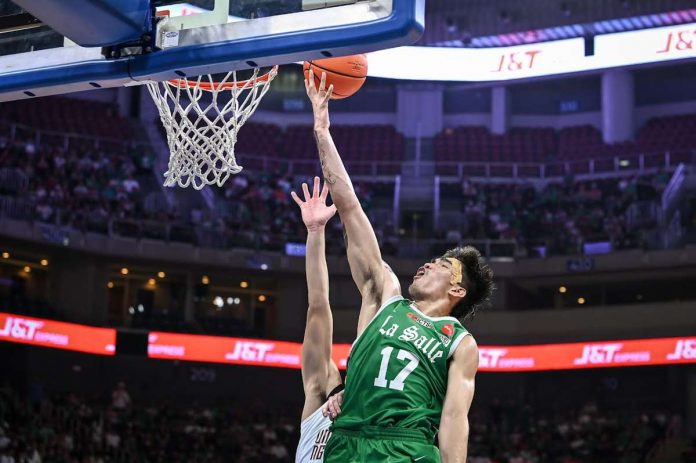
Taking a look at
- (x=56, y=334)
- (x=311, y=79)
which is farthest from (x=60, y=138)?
(x=311, y=79)

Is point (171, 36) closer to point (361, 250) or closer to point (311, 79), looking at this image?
point (311, 79)

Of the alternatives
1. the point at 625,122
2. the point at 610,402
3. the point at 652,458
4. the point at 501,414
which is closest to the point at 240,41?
the point at 652,458

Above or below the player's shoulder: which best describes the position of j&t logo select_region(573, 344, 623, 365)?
below

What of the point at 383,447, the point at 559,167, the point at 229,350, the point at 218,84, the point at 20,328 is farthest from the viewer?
the point at 559,167

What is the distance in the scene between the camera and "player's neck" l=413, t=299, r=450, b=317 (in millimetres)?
4008

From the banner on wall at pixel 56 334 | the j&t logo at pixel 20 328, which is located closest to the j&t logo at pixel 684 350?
the banner on wall at pixel 56 334

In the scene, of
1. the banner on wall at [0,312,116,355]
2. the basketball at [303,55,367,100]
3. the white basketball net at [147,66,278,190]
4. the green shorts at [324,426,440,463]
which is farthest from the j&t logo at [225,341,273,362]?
the green shorts at [324,426,440,463]

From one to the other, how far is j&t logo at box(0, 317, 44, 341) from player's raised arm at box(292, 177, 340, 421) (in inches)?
571

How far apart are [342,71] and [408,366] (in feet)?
6.49

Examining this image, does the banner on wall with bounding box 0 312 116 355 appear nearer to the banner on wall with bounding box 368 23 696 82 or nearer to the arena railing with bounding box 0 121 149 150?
the arena railing with bounding box 0 121 149 150

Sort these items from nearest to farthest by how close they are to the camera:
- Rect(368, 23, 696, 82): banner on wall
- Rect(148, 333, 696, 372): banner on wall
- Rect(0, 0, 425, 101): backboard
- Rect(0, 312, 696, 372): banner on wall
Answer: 1. Rect(0, 0, 425, 101): backboard
2. Rect(0, 312, 696, 372): banner on wall
3. Rect(148, 333, 696, 372): banner on wall
4. Rect(368, 23, 696, 82): banner on wall

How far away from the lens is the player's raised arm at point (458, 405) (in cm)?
362

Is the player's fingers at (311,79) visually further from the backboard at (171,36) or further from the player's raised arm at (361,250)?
the player's raised arm at (361,250)

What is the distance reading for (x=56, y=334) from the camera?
19.0 m
